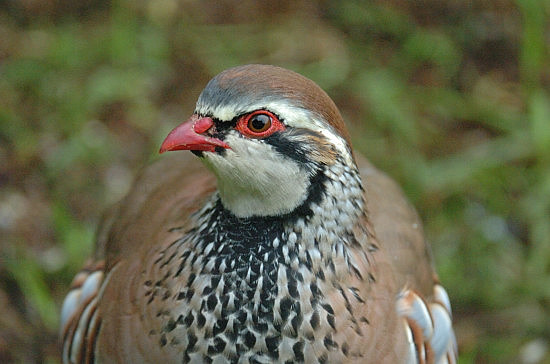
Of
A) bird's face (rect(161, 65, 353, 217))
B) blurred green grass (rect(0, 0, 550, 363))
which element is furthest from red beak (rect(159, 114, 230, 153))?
blurred green grass (rect(0, 0, 550, 363))

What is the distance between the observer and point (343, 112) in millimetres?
4234

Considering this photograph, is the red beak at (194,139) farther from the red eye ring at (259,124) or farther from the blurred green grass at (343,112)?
the blurred green grass at (343,112)

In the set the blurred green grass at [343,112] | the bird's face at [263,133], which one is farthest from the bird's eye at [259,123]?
the blurred green grass at [343,112]

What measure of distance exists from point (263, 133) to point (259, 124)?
22 millimetres

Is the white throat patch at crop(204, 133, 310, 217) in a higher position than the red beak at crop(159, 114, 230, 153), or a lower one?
lower

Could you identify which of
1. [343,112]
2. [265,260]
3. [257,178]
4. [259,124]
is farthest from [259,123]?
[343,112]

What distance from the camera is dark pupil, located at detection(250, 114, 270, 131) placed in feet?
6.41

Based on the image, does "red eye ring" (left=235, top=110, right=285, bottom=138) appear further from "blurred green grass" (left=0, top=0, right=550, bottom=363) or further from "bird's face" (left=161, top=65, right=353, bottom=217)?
"blurred green grass" (left=0, top=0, right=550, bottom=363)

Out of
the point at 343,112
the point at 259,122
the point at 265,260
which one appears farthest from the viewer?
the point at 343,112

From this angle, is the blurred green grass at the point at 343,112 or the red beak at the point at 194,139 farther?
the blurred green grass at the point at 343,112

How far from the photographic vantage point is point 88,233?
3.61m

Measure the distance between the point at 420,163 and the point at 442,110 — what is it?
442mm

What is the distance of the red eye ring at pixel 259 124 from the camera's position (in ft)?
6.41

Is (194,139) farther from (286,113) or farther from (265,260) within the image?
(265,260)
